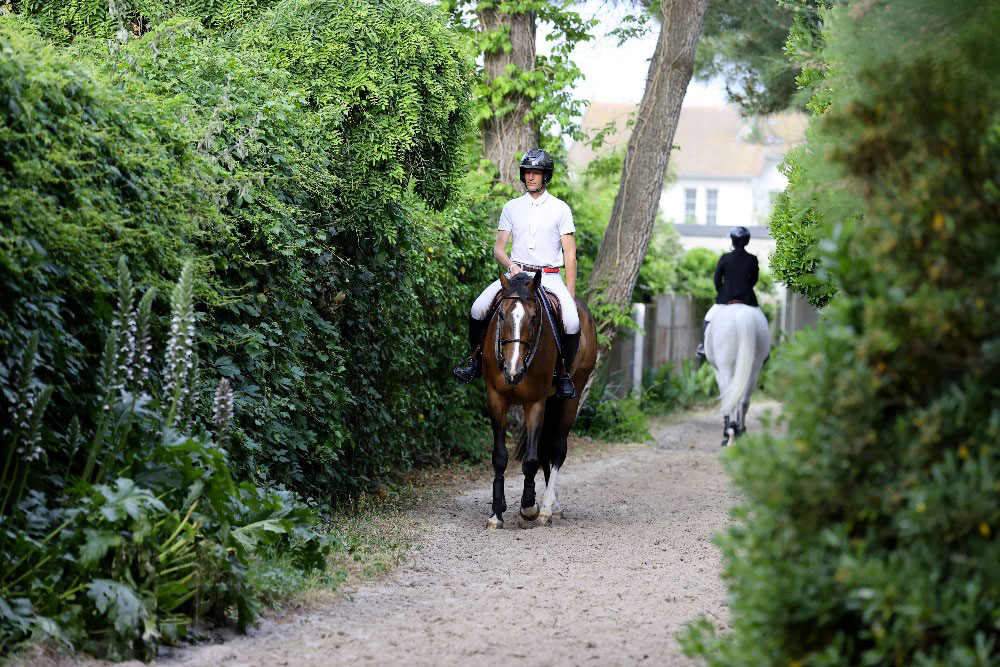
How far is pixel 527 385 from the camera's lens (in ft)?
29.6

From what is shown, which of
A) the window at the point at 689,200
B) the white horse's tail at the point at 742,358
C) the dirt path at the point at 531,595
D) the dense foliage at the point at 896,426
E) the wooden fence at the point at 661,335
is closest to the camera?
the dense foliage at the point at 896,426

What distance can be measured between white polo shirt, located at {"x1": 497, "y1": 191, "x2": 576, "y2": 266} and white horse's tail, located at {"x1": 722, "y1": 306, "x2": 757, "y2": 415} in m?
5.58

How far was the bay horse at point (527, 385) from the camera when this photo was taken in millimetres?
8648

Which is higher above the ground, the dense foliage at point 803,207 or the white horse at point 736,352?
the dense foliage at point 803,207

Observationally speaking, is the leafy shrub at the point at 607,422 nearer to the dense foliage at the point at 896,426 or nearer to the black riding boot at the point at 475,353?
the black riding boot at the point at 475,353

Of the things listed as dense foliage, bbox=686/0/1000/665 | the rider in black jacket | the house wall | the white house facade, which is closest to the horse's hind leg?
dense foliage, bbox=686/0/1000/665

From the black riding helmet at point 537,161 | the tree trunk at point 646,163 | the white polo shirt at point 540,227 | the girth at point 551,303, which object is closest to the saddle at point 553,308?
the girth at point 551,303

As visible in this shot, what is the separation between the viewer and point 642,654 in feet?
17.0

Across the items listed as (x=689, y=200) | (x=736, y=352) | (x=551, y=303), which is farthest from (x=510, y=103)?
(x=689, y=200)

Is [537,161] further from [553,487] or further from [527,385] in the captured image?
[553,487]

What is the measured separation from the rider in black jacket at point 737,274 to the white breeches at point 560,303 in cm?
574

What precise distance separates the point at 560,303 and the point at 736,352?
587 centimetres

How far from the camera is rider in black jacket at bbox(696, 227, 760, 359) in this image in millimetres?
14812

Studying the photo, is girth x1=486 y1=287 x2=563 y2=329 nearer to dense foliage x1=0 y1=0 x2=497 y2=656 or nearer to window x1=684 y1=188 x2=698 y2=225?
dense foliage x1=0 y1=0 x2=497 y2=656
